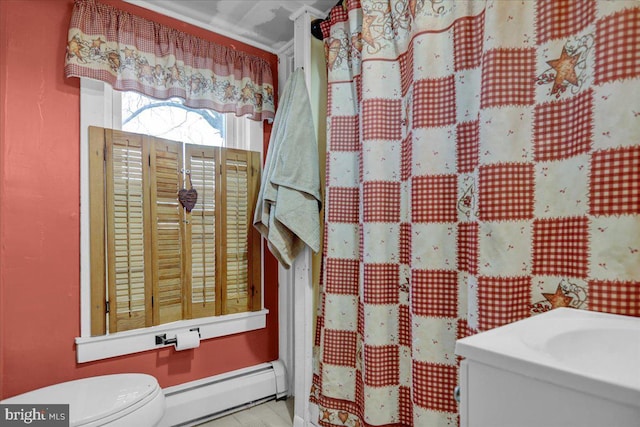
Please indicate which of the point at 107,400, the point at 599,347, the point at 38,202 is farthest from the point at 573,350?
the point at 38,202

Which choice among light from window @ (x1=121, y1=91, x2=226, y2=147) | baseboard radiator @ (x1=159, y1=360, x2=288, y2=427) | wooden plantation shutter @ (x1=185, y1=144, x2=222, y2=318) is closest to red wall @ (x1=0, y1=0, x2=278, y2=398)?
light from window @ (x1=121, y1=91, x2=226, y2=147)

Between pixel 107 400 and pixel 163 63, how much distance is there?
4.97ft

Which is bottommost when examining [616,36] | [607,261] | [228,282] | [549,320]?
[228,282]

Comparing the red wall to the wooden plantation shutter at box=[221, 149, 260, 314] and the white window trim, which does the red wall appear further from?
the wooden plantation shutter at box=[221, 149, 260, 314]

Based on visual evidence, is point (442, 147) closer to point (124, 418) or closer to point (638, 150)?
point (638, 150)

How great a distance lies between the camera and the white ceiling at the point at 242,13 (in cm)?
175

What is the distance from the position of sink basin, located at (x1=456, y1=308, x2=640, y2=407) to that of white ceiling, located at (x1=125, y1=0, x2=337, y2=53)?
1720 millimetres

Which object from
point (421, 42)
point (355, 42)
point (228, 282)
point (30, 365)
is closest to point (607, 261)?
point (421, 42)

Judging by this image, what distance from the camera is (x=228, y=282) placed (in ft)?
6.52

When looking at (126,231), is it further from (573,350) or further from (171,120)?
(573,350)

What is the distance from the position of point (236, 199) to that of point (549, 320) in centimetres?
162

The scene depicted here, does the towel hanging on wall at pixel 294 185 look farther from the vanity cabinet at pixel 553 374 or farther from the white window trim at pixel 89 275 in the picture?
the vanity cabinet at pixel 553 374

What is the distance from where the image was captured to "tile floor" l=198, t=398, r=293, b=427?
5.96 ft

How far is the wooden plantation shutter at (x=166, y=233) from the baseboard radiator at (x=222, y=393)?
0.37m
